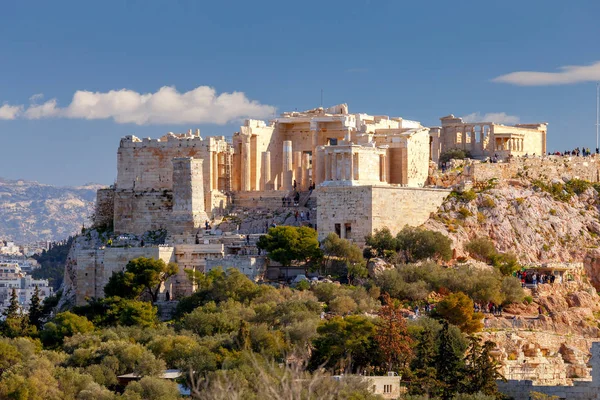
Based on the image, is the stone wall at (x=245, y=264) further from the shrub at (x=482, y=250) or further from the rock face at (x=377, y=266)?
the shrub at (x=482, y=250)

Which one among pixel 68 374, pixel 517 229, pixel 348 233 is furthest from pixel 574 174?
pixel 68 374

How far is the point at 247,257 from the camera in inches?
2891

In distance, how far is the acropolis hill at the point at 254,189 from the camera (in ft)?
245

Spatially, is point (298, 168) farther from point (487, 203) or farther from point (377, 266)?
point (377, 266)

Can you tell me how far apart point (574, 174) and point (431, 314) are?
25.3m

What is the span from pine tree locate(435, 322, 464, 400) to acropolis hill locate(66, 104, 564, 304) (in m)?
17.4

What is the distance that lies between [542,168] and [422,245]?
1533cm

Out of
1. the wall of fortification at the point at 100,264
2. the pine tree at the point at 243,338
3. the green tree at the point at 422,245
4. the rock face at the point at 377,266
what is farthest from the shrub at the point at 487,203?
the pine tree at the point at 243,338

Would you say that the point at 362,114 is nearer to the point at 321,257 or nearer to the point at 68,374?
the point at 321,257

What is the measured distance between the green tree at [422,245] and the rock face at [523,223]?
8.10 ft

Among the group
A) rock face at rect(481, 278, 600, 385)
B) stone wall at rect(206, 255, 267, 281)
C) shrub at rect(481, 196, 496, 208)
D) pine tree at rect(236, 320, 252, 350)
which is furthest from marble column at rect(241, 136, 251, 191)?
pine tree at rect(236, 320, 252, 350)

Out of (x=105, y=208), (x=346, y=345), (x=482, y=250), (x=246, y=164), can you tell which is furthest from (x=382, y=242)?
(x=105, y=208)

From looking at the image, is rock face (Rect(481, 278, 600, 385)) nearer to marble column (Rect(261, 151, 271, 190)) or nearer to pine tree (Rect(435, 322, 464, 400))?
pine tree (Rect(435, 322, 464, 400))

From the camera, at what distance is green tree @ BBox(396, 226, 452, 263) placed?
73250 millimetres
